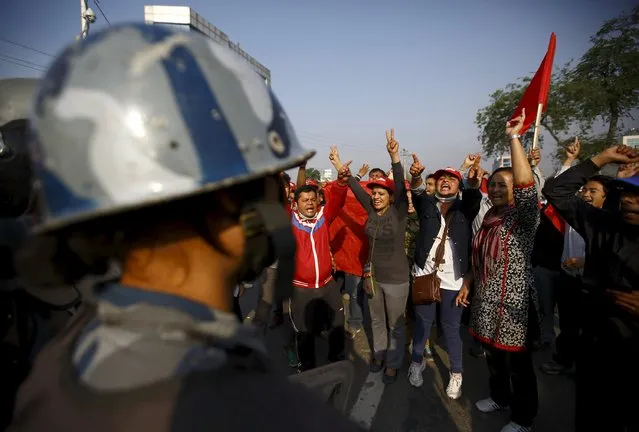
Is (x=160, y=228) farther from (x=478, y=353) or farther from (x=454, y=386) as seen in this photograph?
(x=478, y=353)

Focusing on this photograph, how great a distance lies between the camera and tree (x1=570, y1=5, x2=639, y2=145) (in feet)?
63.3

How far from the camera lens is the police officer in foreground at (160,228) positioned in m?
0.62

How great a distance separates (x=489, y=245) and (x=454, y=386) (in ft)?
Result: 5.23

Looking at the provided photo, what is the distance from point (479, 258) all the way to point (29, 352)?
3157 millimetres

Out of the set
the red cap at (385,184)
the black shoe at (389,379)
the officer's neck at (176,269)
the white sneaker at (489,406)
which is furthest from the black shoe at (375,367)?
the officer's neck at (176,269)

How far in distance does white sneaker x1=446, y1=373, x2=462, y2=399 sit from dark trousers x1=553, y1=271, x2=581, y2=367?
1.33 m

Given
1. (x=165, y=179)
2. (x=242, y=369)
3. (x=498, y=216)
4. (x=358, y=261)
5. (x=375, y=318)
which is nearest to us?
(x=242, y=369)

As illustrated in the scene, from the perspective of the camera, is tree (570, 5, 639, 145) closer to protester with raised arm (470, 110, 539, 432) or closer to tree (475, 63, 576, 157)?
tree (475, 63, 576, 157)

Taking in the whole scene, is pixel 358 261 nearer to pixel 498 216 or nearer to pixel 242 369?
pixel 498 216

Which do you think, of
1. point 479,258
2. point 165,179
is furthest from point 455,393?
point 165,179

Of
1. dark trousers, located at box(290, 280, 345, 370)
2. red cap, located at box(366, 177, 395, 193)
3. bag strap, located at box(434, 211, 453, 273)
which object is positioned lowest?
dark trousers, located at box(290, 280, 345, 370)

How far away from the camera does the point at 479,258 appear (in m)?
2.97

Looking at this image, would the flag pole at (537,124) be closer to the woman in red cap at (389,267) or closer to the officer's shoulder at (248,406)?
the woman in red cap at (389,267)

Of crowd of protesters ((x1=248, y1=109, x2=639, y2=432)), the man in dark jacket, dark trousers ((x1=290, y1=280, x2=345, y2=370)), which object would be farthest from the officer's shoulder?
dark trousers ((x1=290, y1=280, x2=345, y2=370))
